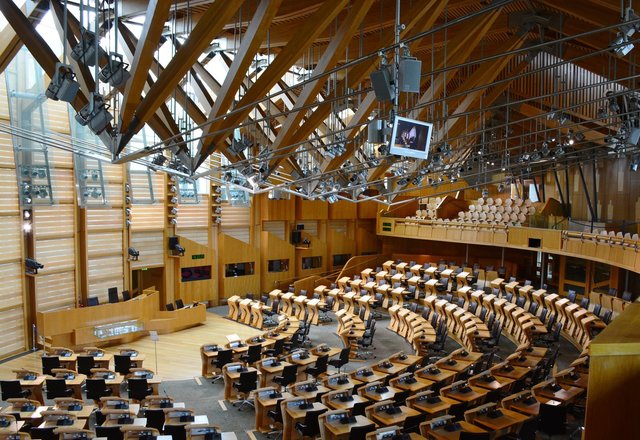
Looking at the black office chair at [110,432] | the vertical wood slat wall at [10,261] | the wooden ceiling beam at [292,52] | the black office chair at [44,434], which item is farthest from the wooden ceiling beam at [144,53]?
the vertical wood slat wall at [10,261]

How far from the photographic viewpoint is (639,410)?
430cm

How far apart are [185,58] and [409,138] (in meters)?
3.79

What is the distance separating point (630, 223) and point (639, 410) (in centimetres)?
1935

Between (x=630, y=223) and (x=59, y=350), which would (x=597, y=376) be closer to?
(x=59, y=350)

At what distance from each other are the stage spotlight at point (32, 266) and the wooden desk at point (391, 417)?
1084 centimetres

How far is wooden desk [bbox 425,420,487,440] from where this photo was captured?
923cm

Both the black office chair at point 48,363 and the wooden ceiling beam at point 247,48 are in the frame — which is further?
the black office chair at point 48,363

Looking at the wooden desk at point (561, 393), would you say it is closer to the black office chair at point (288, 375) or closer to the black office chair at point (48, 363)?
the black office chair at point (288, 375)

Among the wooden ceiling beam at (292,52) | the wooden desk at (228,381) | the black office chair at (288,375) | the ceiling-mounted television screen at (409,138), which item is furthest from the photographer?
the wooden desk at (228,381)

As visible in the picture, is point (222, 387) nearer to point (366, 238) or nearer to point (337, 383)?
point (337, 383)

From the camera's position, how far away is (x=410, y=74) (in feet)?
20.5

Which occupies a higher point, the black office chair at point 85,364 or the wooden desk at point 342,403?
the wooden desk at point 342,403

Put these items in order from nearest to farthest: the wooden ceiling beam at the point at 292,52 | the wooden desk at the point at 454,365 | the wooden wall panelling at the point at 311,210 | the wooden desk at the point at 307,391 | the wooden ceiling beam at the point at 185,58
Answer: the wooden ceiling beam at the point at 185,58 → the wooden ceiling beam at the point at 292,52 → the wooden desk at the point at 307,391 → the wooden desk at the point at 454,365 → the wooden wall panelling at the point at 311,210

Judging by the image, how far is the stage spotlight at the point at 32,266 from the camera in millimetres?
16250
